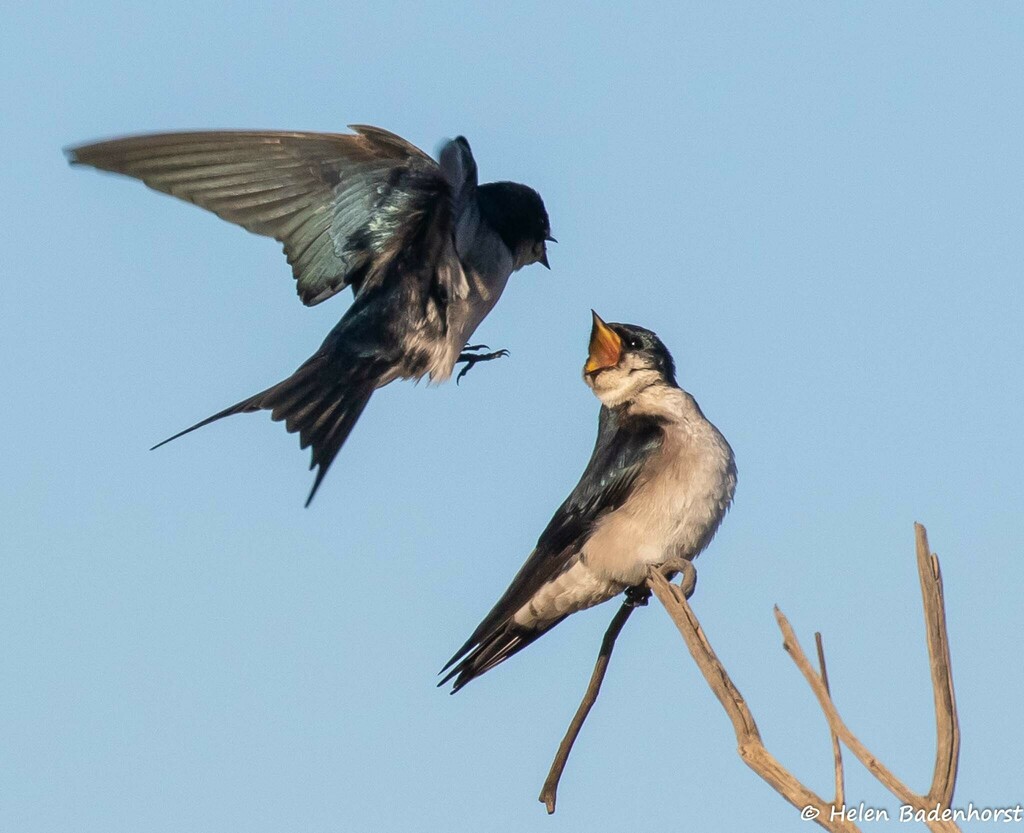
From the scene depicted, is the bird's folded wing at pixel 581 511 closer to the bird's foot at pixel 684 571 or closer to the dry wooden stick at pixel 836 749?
the bird's foot at pixel 684 571

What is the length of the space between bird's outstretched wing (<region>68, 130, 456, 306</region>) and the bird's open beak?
3.06 ft

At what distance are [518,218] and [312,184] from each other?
1.10 m

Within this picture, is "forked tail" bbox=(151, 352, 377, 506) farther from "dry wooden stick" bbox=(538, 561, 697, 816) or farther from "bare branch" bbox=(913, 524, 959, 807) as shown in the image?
"bare branch" bbox=(913, 524, 959, 807)

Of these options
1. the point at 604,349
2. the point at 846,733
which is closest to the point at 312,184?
the point at 604,349

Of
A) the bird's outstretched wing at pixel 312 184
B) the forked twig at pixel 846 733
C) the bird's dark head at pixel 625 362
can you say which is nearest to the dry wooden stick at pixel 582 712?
the forked twig at pixel 846 733

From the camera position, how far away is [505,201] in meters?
7.52

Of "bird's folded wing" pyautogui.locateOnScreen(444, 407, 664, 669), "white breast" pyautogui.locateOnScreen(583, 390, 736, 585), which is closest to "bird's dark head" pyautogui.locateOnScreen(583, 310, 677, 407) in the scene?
"bird's folded wing" pyautogui.locateOnScreen(444, 407, 664, 669)

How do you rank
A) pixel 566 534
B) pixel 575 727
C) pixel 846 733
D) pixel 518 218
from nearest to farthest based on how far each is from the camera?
pixel 846 733 < pixel 575 727 < pixel 566 534 < pixel 518 218

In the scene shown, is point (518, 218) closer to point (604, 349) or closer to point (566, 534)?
point (604, 349)

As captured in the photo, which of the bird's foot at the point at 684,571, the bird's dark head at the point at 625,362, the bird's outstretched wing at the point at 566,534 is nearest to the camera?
the bird's foot at the point at 684,571

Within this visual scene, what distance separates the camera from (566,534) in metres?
5.71

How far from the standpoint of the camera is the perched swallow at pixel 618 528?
18.0 feet

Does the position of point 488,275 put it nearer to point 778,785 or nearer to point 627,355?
point 627,355

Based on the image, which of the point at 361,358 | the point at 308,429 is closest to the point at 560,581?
the point at 308,429
